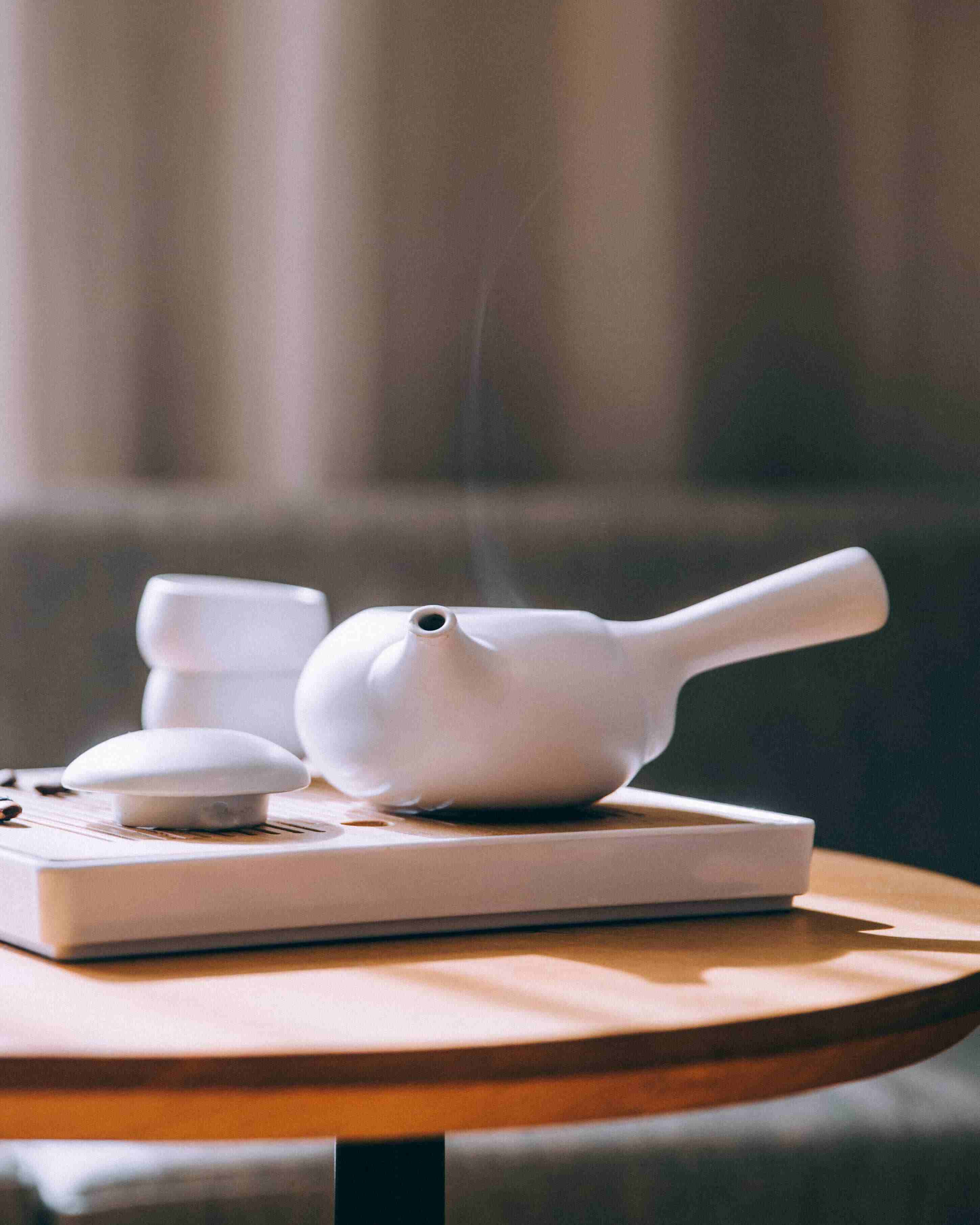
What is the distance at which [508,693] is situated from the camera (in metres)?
0.64

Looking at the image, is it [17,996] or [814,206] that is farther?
[814,206]

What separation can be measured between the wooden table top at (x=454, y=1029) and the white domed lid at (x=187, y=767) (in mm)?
78

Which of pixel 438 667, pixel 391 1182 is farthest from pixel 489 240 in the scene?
pixel 391 1182

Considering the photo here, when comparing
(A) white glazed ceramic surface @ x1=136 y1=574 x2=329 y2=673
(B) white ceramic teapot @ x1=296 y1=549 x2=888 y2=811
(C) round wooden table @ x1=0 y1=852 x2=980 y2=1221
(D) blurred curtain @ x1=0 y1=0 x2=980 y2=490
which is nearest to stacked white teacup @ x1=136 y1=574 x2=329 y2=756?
(A) white glazed ceramic surface @ x1=136 y1=574 x2=329 y2=673

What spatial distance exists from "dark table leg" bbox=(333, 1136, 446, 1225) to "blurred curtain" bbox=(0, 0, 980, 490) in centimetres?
100

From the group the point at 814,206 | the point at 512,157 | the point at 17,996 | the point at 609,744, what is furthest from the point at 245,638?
the point at 814,206

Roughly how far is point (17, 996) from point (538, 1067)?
0.57 feet

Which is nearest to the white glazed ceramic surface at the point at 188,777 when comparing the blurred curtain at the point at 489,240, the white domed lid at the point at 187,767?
the white domed lid at the point at 187,767

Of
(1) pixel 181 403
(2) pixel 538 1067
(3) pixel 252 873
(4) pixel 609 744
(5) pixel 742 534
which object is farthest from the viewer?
(1) pixel 181 403

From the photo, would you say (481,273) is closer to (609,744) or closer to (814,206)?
(814,206)

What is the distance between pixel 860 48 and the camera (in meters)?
→ 1.58

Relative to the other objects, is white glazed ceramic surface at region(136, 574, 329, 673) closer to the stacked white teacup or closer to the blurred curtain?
the stacked white teacup

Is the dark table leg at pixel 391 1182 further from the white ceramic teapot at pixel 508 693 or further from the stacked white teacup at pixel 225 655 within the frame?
the stacked white teacup at pixel 225 655

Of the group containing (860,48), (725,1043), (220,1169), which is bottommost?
(220,1169)
